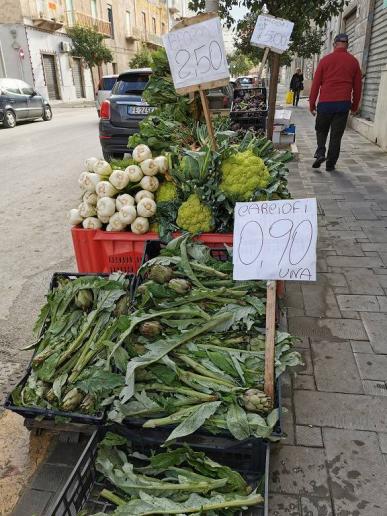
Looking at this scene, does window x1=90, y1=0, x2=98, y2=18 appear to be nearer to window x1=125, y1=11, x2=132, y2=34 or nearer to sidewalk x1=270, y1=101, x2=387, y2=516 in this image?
window x1=125, y1=11, x2=132, y2=34

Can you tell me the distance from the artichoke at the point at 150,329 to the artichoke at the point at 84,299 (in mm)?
467

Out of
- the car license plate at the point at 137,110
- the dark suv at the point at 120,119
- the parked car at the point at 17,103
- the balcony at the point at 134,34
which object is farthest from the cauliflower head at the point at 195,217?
the balcony at the point at 134,34

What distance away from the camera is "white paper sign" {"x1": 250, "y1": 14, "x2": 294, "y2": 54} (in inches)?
246

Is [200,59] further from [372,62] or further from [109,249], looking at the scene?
[372,62]

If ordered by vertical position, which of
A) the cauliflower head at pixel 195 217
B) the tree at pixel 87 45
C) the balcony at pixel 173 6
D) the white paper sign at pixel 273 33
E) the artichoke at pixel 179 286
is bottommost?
the artichoke at pixel 179 286

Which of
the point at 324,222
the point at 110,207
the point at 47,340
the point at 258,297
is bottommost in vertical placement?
the point at 324,222

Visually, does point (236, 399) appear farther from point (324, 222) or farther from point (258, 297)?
point (324, 222)

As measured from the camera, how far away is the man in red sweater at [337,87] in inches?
256

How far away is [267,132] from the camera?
6.68 meters

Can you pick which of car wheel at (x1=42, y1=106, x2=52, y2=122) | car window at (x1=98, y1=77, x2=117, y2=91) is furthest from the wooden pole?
car wheel at (x1=42, y1=106, x2=52, y2=122)

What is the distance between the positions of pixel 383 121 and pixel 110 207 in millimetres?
8347

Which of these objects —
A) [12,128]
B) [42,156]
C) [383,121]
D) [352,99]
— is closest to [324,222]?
[352,99]

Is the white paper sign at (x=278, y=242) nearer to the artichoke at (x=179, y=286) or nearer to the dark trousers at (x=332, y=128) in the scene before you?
the artichoke at (x=179, y=286)

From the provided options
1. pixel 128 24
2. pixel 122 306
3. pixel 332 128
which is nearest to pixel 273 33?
pixel 332 128
